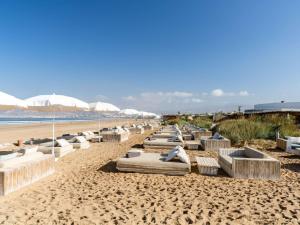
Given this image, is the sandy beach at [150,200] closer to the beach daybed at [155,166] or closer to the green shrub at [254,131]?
the beach daybed at [155,166]

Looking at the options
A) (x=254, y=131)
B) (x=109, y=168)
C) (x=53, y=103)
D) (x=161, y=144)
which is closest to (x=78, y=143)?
(x=53, y=103)

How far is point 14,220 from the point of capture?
3.67 m

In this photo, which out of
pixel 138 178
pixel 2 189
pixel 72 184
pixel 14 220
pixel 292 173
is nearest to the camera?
pixel 14 220

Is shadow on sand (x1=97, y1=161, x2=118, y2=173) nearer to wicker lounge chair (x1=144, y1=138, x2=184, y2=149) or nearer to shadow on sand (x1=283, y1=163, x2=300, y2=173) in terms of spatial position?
wicker lounge chair (x1=144, y1=138, x2=184, y2=149)

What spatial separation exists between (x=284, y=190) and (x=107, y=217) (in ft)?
12.5

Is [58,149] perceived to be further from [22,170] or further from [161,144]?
[161,144]

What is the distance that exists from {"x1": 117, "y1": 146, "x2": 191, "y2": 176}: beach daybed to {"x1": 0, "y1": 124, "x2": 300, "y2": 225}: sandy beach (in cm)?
20

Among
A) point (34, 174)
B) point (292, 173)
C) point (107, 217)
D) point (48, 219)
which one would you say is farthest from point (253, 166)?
point (34, 174)

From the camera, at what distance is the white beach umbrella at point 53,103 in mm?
8703

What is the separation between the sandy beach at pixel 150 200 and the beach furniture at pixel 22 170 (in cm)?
17

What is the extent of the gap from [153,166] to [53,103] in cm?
436

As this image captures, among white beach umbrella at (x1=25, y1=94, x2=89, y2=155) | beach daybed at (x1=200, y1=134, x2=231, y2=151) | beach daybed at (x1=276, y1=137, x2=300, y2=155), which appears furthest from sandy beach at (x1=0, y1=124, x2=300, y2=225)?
beach daybed at (x1=200, y1=134, x2=231, y2=151)

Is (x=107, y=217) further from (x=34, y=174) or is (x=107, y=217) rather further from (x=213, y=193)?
(x=34, y=174)

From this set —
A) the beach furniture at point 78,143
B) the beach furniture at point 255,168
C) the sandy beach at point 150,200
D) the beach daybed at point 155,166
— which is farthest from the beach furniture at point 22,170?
the beach furniture at point 255,168
